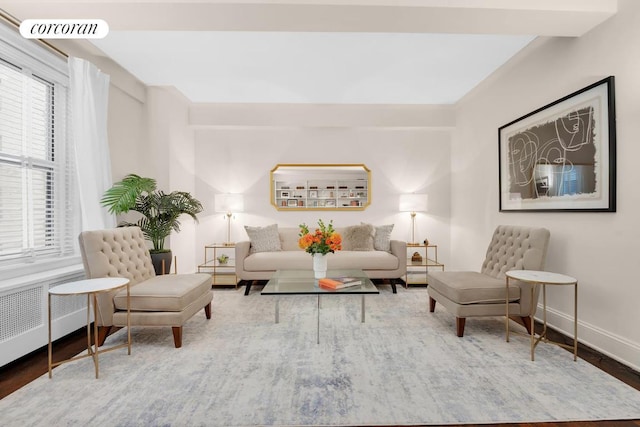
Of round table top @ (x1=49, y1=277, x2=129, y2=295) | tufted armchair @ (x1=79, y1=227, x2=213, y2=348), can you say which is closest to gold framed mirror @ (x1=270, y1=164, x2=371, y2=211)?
tufted armchair @ (x1=79, y1=227, x2=213, y2=348)

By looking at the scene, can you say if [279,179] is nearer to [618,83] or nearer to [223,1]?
[223,1]

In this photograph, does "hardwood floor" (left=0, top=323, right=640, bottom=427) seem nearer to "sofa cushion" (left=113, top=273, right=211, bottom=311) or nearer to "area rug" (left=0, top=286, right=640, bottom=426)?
"area rug" (left=0, top=286, right=640, bottom=426)

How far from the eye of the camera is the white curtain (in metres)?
3.03

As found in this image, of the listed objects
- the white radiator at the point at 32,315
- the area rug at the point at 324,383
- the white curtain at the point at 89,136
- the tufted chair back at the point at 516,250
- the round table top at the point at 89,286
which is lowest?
the area rug at the point at 324,383

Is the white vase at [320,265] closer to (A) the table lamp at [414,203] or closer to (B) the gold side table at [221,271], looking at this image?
(B) the gold side table at [221,271]

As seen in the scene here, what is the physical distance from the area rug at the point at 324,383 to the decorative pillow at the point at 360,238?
188 centimetres

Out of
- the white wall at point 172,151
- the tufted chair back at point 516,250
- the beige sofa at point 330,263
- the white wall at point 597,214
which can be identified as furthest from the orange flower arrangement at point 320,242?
the white wall at point 172,151

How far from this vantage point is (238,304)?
3.74 metres

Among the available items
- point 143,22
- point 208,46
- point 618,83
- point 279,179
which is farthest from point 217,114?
point 618,83

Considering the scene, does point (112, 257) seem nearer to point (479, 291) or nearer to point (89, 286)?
point (89, 286)

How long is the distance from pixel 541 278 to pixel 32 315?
4.03 m

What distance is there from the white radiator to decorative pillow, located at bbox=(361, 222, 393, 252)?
3707 millimetres

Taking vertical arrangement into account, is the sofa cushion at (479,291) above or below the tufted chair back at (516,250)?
below

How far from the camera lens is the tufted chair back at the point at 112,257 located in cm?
248
